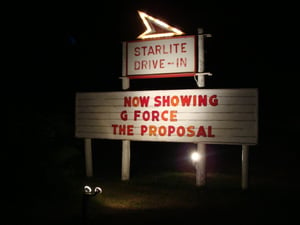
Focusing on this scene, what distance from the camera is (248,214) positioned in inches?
347

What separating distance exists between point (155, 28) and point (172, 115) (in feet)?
9.42

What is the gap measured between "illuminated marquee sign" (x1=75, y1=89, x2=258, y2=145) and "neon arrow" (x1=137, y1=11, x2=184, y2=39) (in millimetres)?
1844

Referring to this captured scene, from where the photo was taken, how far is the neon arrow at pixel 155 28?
1295 cm

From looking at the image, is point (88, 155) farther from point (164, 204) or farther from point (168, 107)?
point (164, 204)

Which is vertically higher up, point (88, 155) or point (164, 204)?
point (88, 155)

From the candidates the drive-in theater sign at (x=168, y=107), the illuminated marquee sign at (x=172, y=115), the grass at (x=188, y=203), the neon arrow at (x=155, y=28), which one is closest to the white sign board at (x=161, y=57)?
the drive-in theater sign at (x=168, y=107)

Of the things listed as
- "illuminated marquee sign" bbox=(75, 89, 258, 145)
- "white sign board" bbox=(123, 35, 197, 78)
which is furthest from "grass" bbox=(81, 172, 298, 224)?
"white sign board" bbox=(123, 35, 197, 78)

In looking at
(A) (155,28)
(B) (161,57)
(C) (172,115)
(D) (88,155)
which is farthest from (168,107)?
(D) (88,155)

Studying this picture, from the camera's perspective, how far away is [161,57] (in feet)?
42.7

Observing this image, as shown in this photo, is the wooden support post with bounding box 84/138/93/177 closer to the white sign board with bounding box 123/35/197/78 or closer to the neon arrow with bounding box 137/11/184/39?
the white sign board with bounding box 123/35/197/78

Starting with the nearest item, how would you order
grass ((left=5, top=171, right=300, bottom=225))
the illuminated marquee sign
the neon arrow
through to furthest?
grass ((left=5, top=171, right=300, bottom=225)) → the illuminated marquee sign → the neon arrow

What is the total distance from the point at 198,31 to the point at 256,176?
5.70m

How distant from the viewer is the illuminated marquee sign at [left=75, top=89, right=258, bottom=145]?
1175 cm

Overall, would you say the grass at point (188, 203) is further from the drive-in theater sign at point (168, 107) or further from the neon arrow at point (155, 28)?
the neon arrow at point (155, 28)
